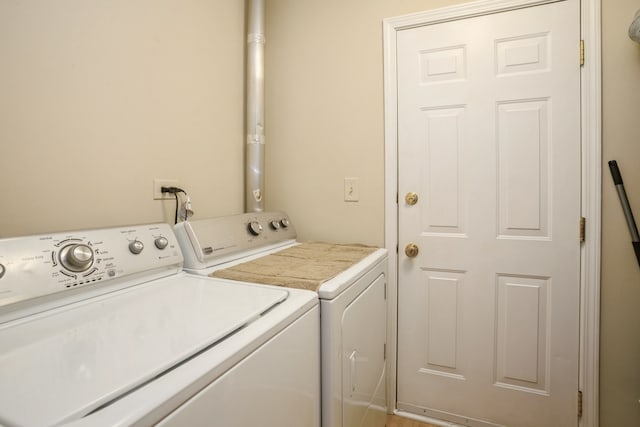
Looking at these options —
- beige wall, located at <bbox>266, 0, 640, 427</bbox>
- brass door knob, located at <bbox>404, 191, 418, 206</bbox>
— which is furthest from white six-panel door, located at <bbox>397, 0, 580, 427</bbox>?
beige wall, located at <bbox>266, 0, 640, 427</bbox>

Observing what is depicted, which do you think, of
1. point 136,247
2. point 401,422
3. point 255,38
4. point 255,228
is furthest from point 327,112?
point 401,422

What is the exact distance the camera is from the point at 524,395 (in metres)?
1.61

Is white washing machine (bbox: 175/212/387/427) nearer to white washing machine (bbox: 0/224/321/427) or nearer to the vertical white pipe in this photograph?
white washing machine (bbox: 0/224/321/427)

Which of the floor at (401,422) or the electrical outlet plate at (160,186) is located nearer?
the electrical outlet plate at (160,186)

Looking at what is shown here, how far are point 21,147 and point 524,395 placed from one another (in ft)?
7.45

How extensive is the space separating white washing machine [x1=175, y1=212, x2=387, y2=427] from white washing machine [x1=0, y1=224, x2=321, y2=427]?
7 cm

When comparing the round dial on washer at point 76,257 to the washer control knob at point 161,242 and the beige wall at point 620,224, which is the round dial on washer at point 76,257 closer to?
the washer control knob at point 161,242

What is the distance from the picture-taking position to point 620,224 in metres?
1.44

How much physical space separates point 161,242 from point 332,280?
598mm

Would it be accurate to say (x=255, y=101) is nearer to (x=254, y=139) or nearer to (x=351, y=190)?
(x=254, y=139)

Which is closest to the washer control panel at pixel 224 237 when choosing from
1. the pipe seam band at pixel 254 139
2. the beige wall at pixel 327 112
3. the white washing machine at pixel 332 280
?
the white washing machine at pixel 332 280

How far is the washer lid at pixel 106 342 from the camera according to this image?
45 centimetres

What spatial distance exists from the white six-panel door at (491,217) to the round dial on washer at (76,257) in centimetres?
140

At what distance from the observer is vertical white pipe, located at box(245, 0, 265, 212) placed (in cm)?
189
